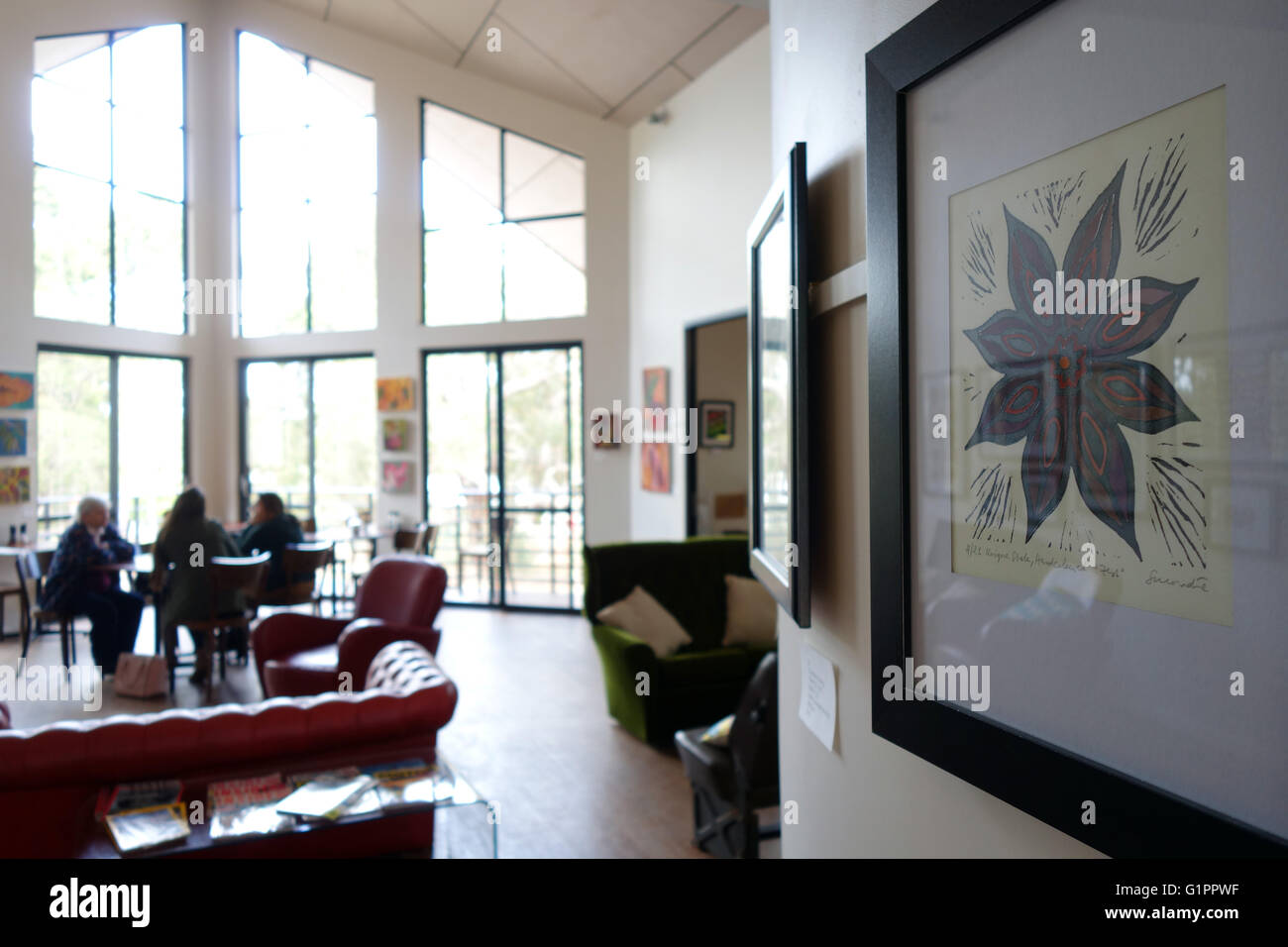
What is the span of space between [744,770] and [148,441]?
8946mm

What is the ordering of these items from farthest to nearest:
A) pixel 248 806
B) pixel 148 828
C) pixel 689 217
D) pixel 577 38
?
pixel 689 217, pixel 577 38, pixel 248 806, pixel 148 828

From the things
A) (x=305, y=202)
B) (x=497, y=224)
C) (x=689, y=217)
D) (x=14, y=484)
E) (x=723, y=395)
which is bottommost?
(x=14, y=484)

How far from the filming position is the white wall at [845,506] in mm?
1061

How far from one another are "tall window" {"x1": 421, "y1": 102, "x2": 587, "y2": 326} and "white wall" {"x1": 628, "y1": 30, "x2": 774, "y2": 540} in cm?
82

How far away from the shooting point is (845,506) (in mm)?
1253

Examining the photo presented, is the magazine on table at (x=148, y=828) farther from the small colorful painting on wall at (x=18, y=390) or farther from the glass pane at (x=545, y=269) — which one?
the small colorful painting on wall at (x=18, y=390)

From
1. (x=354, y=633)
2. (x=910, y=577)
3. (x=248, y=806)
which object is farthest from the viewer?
(x=354, y=633)

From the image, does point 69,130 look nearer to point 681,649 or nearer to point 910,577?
point 681,649

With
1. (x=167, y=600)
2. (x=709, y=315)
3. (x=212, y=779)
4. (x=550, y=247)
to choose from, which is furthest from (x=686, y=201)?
(x=212, y=779)

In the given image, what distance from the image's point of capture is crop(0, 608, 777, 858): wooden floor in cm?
375

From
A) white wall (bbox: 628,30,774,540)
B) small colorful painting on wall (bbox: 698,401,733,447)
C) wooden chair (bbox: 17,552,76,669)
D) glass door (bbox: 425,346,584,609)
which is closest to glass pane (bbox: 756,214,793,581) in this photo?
white wall (bbox: 628,30,774,540)

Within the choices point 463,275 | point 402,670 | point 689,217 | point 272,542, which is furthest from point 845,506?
point 463,275

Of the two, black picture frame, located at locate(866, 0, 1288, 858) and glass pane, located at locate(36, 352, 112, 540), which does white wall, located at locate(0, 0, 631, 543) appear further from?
black picture frame, located at locate(866, 0, 1288, 858)

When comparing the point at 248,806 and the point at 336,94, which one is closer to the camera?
the point at 248,806
